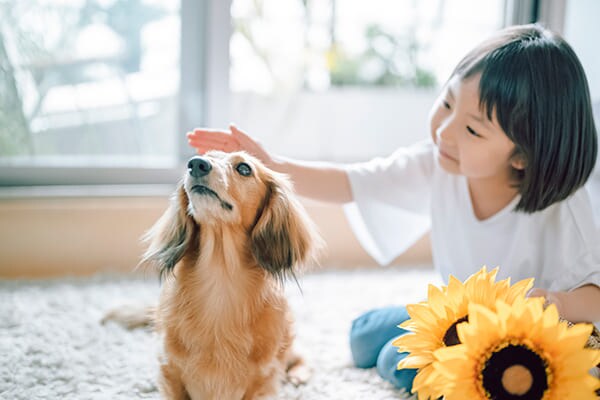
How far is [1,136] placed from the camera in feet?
6.37

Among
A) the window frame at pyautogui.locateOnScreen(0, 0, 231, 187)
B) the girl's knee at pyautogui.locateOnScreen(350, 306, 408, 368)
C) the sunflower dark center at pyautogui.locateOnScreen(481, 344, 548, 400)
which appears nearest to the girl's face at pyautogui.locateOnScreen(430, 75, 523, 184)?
the girl's knee at pyautogui.locateOnScreen(350, 306, 408, 368)

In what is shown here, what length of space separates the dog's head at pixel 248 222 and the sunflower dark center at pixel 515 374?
1.28 ft

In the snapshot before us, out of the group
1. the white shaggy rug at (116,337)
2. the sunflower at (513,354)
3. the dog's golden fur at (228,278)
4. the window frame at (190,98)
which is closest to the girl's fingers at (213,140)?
the dog's golden fur at (228,278)

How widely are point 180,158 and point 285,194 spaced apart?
43.3 inches

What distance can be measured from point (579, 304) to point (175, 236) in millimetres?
749

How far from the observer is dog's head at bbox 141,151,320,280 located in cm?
102

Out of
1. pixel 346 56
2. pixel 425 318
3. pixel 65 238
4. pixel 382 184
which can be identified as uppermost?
pixel 346 56

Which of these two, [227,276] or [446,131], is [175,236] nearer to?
[227,276]

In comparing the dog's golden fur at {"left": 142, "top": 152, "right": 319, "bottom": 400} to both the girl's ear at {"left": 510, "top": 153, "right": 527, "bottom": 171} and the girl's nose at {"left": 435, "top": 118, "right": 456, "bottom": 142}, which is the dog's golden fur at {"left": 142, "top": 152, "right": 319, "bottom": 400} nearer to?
the girl's nose at {"left": 435, "top": 118, "right": 456, "bottom": 142}

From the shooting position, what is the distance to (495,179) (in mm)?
1312

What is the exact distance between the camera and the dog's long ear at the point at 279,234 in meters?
1.06

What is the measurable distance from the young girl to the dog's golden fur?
8.1 inches

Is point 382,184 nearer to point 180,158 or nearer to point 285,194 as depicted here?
point 285,194

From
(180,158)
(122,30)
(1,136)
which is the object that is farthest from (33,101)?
(180,158)
